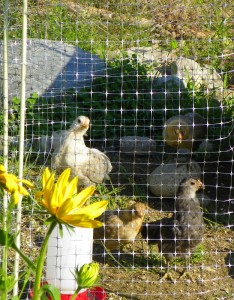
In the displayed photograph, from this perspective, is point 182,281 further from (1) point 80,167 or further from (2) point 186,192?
(1) point 80,167

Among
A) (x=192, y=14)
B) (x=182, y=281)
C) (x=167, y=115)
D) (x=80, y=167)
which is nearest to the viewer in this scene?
(x=182, y=281)

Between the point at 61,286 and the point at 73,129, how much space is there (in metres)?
2.02

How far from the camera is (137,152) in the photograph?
6133 mm

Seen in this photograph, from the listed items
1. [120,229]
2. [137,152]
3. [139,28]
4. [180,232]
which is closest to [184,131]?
[137,152]

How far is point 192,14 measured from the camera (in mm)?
8578

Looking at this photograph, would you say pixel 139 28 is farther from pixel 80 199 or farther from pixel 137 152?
pixel 80 199

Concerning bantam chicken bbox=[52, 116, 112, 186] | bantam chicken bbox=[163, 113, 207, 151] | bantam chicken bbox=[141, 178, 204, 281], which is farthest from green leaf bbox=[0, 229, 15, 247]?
bantam chicken bbox=[163, 113, 207, 151]

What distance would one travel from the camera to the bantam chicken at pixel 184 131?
601 centimetres

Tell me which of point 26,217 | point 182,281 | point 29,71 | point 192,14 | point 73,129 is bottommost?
point 182,281

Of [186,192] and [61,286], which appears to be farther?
[186,192]

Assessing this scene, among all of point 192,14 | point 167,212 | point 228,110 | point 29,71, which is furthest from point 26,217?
point 192,14

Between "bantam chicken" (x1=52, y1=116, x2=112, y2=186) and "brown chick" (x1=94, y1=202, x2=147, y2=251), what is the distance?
2.61 ft

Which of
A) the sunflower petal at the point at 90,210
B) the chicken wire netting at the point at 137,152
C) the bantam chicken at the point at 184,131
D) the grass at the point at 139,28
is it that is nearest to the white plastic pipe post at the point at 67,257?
the chicken wire netting at the point at 137,152

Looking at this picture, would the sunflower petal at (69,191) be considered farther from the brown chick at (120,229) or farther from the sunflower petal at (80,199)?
the brown chick at (120,229)
